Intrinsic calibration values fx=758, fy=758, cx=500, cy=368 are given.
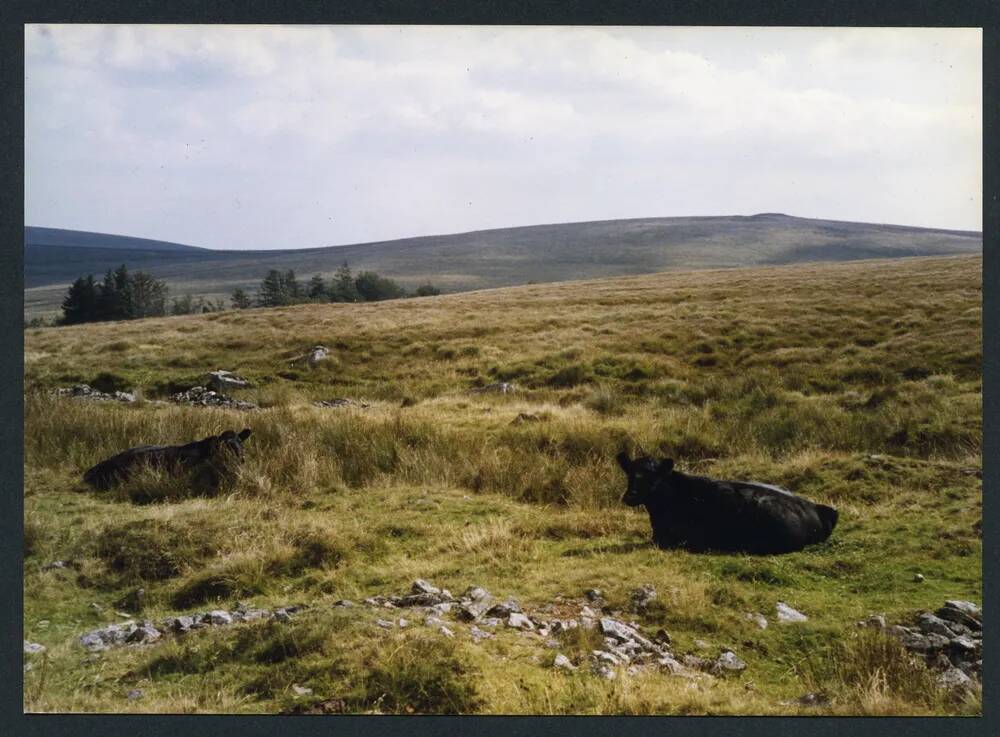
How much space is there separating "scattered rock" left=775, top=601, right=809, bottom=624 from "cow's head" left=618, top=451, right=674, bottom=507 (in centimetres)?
142

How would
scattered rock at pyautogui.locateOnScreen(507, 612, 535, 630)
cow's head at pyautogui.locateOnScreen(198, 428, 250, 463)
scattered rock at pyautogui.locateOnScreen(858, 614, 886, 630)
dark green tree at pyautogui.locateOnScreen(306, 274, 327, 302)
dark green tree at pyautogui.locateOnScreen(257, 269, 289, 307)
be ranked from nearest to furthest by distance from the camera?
scattered rock at pyautogui.locateOnScreen(858, 614, 886, 630)
scattered rock at pyautogui.locateOnScreen(507, 612, 535, 630)
cow's head at pyautogui.locateOnScreen(198, 428, 250, 463)
dark green tree at pyautogui.locateOnScreen(306, 274, 327, 302)
dark green tree at pyautogui.locateOnScreen(257, 269, 289, 307)

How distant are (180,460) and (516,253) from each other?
99.3 ft

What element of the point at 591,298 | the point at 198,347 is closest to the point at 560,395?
the point at 198,347

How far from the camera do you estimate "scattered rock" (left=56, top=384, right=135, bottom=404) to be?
9.99m

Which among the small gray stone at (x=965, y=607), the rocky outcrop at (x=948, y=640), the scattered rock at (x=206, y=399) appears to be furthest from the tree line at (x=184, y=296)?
the small gray stone at (x=965, y=607)

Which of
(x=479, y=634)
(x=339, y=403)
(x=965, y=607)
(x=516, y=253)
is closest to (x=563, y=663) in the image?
(x=479, y=634)

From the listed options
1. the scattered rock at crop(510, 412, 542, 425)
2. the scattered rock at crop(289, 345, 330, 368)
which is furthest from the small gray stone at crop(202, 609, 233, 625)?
the scattered rock at crop(289, 345, 330, 368)

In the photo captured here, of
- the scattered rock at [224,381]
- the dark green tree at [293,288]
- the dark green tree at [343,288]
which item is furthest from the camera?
the dark green tree at [343,288]

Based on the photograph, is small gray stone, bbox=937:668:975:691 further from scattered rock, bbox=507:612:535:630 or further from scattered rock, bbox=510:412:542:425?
scattered rock, bbox=510:412:542:425

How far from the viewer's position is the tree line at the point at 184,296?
14945 mm

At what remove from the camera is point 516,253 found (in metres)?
36.9

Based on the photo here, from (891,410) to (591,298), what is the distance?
11706 mm

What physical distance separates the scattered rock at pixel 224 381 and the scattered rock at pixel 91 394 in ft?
3.57

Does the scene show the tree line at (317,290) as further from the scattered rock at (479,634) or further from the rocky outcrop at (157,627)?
the scattered rock at (479,634)
